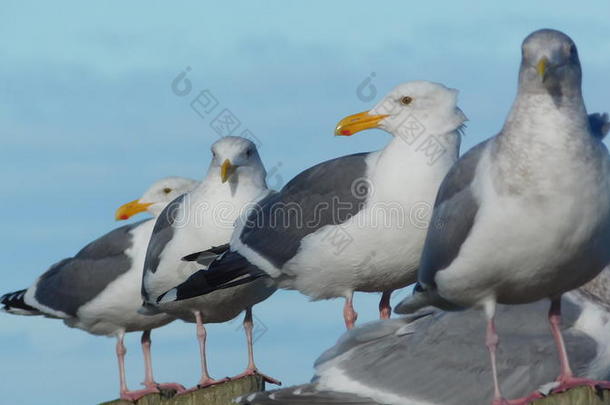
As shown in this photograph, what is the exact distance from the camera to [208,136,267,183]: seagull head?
1048 cm

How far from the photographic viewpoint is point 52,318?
13.2m

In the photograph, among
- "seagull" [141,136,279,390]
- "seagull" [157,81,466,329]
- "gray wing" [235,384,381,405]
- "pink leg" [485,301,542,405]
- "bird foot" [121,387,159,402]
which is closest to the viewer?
"pink leg" [485,301,542,405]

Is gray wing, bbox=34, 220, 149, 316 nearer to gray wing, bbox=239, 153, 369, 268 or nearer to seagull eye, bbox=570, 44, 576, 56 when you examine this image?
gray wing, bbox=239, 153, 369, 268

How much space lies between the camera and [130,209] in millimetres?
13273

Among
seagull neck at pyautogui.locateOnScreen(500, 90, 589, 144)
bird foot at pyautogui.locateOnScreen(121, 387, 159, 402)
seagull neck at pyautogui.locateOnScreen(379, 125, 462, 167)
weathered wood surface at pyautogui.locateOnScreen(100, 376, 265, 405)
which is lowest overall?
weathered wood surface at pyautogui.locateOnScreen(100, 376, 265, 405)

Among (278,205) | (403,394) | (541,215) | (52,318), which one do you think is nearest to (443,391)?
(403,394)

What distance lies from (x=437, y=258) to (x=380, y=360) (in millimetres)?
912

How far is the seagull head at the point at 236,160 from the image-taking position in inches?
412

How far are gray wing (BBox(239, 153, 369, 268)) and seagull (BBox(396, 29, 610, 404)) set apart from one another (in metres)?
2.22

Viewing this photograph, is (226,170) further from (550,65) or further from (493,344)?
(550,65)

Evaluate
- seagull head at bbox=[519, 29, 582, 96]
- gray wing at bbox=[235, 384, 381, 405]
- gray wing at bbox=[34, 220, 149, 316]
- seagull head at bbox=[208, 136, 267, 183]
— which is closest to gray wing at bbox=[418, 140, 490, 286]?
seagull head at bbox=[519, 29, 582, 96]

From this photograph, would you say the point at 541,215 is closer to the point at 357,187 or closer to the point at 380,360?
the point at 380,360

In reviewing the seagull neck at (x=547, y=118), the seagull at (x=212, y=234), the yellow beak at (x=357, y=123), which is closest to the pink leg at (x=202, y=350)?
the seagull at (x=212, y=234)

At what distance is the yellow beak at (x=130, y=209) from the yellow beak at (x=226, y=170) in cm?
276
